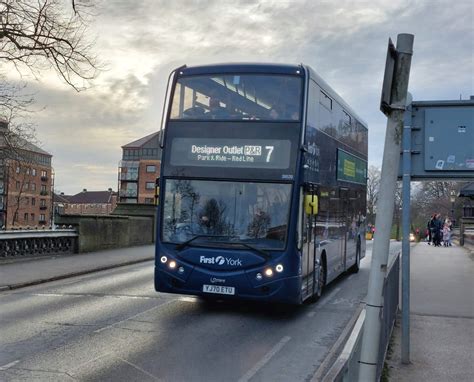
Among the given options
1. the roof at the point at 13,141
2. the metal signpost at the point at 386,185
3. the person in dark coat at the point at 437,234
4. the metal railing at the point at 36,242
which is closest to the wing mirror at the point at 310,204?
the metal signpost at the point at 386,185

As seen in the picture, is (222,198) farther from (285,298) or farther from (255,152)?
(285,298)

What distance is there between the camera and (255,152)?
977cm

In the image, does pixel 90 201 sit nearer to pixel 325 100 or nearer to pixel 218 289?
pixel 325 100

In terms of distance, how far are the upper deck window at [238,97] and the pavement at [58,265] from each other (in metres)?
6.53

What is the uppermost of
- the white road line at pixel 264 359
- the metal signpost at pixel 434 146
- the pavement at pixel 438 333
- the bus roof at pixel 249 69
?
the bus roof at pixel 249 69

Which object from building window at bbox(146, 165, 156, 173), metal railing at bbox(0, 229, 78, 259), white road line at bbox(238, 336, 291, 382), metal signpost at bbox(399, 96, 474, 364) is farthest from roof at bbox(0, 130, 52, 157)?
building window at bbox(146, 165, 156, 173)

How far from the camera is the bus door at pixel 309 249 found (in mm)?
9945

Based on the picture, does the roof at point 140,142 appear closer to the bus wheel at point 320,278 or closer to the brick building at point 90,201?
the brick building at point 90,201

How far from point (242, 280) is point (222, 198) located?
145 cm

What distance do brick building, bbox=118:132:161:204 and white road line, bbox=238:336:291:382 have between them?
11382 centimetres

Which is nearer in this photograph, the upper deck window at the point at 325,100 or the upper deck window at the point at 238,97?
the upper deck window at the point at 238,97

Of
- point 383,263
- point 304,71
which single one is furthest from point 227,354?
point 304,71

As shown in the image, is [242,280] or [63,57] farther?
[63,57]

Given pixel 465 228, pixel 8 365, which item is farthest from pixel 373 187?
pixel 8 365
